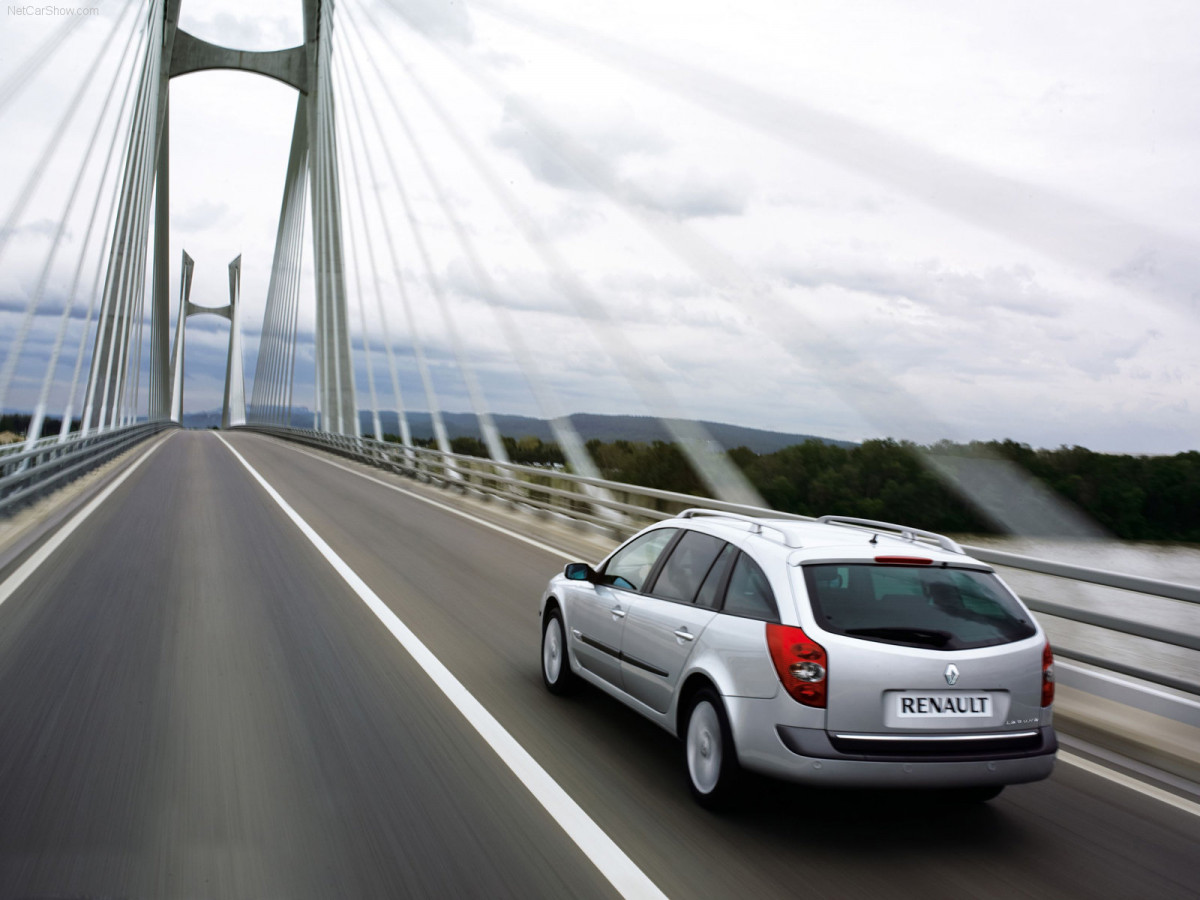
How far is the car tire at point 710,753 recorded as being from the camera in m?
4.50

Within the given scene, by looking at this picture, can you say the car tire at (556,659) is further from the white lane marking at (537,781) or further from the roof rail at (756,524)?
the roof rail at (756,524)

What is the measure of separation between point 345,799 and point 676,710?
154cm

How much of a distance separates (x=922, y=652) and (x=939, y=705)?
0.72ft

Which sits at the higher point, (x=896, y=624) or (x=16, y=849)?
(x=896, y=624)

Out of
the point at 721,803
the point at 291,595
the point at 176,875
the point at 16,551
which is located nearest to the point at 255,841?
the point at 176,875

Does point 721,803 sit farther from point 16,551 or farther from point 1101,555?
point 16,551

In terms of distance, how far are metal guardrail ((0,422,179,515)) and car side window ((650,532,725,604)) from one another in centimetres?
1274

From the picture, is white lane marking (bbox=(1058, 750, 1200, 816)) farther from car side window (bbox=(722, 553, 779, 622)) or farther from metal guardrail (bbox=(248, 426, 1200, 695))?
car side window (bbox=(722, 553, 779, 622))

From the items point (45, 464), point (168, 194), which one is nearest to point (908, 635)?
point (45, 464)

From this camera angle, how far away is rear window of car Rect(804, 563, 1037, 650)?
4441 millimetres

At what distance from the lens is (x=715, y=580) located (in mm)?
5172

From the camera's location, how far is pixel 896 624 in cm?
446

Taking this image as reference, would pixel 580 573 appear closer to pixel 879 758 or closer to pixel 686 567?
pixel 686 567

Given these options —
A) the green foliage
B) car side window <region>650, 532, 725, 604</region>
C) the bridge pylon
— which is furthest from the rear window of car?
the bridge pylon
